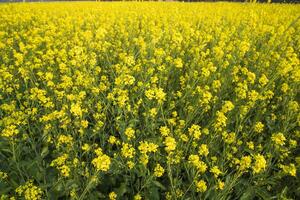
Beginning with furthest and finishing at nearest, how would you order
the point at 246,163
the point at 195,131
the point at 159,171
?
the point at 195,131, the point at 159,171, the point at 246,163

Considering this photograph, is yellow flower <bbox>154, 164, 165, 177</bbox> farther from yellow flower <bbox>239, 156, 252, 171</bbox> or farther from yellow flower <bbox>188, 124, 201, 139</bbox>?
yellow flower <bbox>239, 156, 252, 171</bbox>

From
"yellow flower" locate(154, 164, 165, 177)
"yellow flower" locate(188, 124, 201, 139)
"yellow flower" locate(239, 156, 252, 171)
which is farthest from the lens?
"yellow flower" locate(188, 124, 201, 139)

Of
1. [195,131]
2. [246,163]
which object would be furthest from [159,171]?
[246,163]

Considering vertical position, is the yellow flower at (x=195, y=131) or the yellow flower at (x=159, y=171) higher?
the yellow flower at (x=195, y=131)

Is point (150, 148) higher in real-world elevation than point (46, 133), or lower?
higher

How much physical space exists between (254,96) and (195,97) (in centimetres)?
69

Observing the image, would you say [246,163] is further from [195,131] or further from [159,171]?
[159,171]

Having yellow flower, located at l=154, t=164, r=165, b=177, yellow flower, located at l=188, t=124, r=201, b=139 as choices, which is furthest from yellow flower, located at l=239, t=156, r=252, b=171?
yellow flower, located at l=154, t=164, r=165, b=177

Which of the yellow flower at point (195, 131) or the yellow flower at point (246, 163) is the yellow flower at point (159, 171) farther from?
the yellow flower at point (246, 163)

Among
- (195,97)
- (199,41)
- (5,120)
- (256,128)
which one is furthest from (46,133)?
(199,41)

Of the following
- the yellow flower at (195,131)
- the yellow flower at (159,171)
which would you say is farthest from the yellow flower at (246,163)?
the yellow flower at (159,171)

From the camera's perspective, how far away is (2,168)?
7.92ft

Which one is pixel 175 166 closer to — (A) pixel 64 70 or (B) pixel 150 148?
(B) pixel 150 148

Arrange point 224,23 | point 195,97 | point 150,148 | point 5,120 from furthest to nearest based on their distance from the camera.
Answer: point 224,23 → point 195,97 → point 5,120 → point 150,148
